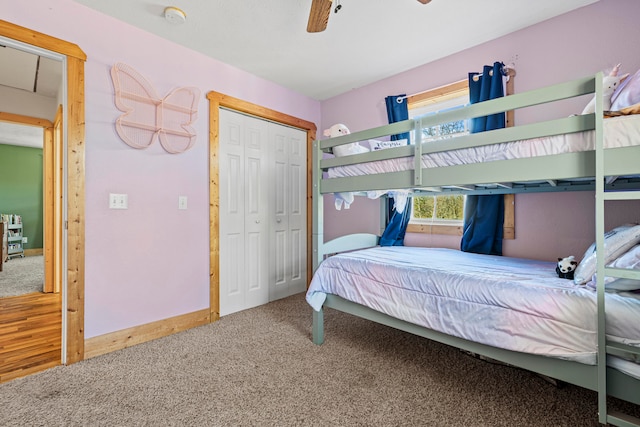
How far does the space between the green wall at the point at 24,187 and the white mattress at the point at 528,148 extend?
7.93 meters

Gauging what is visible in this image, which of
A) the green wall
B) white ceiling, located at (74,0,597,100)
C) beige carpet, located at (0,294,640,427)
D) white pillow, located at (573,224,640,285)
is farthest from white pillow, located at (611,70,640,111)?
the green wall

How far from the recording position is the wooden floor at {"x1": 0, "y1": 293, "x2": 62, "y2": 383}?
6.38 feet

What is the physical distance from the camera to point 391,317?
1.86 meters

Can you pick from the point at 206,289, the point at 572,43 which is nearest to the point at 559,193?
the point at 572,43

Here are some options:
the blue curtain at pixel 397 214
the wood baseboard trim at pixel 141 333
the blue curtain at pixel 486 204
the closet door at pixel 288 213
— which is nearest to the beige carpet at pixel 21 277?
the wood baseboard trim at pixel 141 333

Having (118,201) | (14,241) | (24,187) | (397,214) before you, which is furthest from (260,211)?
(24,187)

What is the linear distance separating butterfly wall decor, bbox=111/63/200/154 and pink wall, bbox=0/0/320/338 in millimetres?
58

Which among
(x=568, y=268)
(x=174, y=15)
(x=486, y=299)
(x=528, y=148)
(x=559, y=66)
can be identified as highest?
(x=174, y=15)

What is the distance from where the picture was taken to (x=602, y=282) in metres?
1.13

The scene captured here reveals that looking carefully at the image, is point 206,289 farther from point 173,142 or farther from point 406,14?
point 406,14

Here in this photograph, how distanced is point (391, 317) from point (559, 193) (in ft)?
5.14

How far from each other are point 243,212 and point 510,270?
2.35 m

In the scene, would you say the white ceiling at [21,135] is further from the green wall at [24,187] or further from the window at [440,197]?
the window at [440,197]

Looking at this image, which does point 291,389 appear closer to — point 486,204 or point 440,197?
point 486,204
